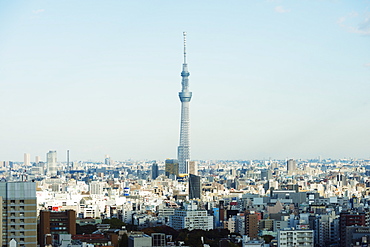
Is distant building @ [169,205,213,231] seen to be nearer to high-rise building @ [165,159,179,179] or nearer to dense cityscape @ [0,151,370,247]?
dense cityscape @ [0,151,370,247]

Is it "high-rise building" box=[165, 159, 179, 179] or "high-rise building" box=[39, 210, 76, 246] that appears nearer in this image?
"high-rise building" box=[39, 210, 76, 246]

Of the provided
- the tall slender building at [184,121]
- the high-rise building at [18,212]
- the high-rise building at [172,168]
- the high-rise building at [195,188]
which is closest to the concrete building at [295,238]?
the high-rise building at [18,212]

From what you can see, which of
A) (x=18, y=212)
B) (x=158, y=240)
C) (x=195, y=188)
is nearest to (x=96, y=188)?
(x=195, y=188)

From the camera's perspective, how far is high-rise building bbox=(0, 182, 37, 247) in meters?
14.0

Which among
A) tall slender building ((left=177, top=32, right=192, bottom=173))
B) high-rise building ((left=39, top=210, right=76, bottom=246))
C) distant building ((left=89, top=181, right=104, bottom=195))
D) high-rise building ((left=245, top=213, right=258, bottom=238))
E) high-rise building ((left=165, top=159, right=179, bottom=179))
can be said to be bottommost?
high-rise building ((left=245, top=213, right=258, bottom=238))

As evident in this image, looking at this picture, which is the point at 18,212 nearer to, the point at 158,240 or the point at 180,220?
the point at 158,240

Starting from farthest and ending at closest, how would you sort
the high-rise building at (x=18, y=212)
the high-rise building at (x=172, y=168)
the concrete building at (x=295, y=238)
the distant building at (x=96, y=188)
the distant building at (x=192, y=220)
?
the high-rise building at (x=172, y=168), the distant building at (x=96, y=188), the distant building at (x=192, y=220), the concrete building at (x=295, y=238), the high-rise building at (x=18, y=212)

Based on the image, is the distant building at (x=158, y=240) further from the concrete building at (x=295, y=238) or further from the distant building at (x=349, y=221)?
the distant building at (x=349, y=221)

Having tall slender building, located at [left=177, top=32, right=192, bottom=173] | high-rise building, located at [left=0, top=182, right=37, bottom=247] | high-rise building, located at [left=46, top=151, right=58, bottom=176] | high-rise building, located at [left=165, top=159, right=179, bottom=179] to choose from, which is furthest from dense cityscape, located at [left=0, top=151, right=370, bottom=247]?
high-rise building, located at [left=46, top=151, right=58, bottom=176]

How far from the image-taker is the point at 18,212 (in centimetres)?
1405

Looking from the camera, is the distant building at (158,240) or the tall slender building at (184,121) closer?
the distant building at (158,240)

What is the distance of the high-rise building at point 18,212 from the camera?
1396 cm

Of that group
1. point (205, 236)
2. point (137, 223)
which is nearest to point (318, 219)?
point (205, 236)

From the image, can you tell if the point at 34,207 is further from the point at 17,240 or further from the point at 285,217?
the point at 285,217
